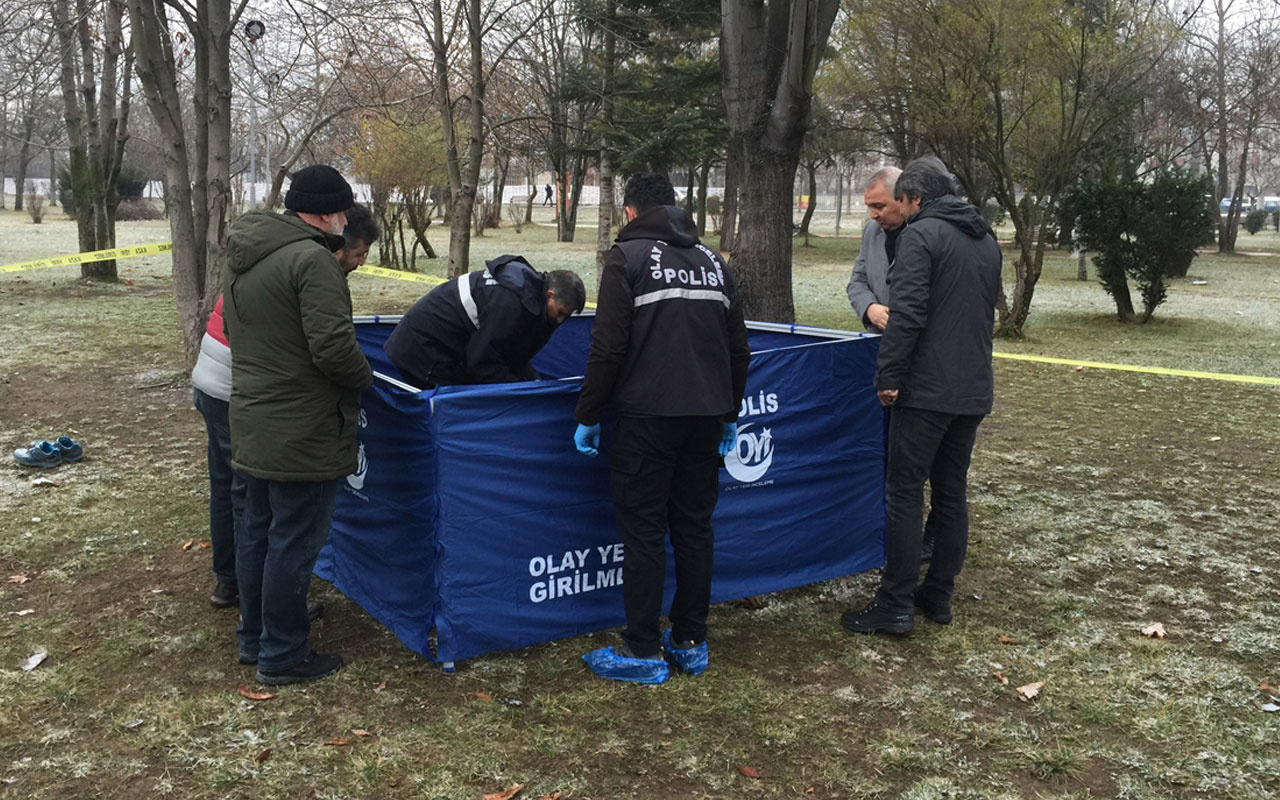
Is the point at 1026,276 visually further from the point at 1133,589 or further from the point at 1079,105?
the point at 1133,589

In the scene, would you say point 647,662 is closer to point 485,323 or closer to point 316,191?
point 485,323

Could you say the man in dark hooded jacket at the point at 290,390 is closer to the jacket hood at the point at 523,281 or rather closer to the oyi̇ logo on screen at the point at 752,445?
the jacket hood at the point at 523,281

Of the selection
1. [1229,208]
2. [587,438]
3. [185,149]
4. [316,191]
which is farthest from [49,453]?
[1229,208]

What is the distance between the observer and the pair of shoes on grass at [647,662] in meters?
3.78

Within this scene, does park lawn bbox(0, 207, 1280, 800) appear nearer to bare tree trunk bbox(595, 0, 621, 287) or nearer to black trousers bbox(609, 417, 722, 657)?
black trousers bbox(609, 417, 722, 657)

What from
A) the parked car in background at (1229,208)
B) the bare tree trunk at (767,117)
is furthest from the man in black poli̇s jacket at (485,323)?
the parked car in background at (1229,208)

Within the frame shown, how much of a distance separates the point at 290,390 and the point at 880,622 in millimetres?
2416

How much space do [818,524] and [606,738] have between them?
162cm

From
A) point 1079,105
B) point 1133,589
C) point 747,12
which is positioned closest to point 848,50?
point 1079,105

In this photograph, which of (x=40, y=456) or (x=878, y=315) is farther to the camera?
(x=40, y=456)

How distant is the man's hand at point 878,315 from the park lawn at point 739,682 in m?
1.20

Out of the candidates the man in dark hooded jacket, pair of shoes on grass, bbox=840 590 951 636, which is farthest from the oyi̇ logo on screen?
the man in dark hooded jacket

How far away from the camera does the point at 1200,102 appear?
3172cm

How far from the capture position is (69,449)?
21.2 feet
